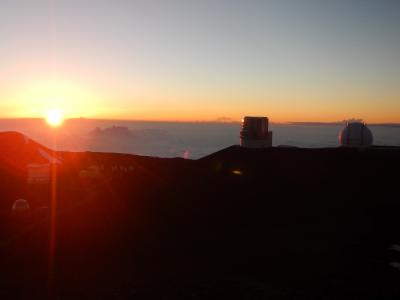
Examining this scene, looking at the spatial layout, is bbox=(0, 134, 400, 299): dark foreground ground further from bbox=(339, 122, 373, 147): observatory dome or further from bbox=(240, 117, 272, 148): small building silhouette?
bbox=(339, 122, 373, 147): observatory dome

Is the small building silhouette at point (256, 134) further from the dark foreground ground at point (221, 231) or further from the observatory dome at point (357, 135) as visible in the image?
the observatory dome at point (357, 135)

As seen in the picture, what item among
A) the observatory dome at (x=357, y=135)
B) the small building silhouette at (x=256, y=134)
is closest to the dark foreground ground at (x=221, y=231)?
the small building silhouette at (x=256, y=134)

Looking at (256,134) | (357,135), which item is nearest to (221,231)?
(256,134)

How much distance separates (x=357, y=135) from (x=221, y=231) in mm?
16695

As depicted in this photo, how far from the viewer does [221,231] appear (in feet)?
48.4

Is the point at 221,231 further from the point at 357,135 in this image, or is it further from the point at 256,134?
the point at 357,135

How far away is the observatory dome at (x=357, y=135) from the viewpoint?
2748cm

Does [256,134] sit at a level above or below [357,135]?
below

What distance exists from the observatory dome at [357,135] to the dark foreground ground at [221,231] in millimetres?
2225

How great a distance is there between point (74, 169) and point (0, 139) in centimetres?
633

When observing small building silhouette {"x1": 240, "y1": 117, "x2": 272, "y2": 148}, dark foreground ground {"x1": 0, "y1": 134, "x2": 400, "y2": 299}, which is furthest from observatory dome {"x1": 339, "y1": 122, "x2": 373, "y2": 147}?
small building silhouette {"x1": 240, "y1": 117, "x2": 272, "y2": 148}

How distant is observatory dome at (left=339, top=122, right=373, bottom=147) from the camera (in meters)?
27.5

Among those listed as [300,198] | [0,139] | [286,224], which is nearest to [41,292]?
[286,224]

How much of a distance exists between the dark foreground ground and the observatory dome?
2225 mm
